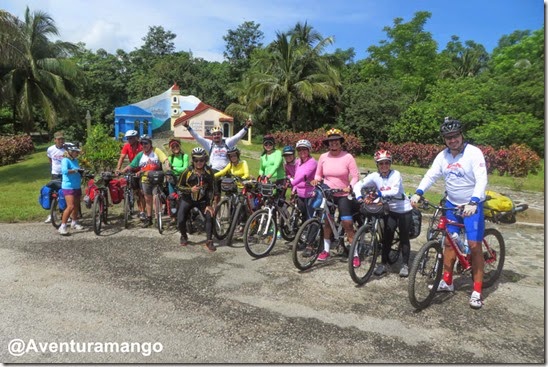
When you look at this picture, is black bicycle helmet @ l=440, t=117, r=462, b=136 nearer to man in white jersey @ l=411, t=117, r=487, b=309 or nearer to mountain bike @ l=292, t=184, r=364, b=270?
man in white jersey @ l=411, t=117, r=487, b=309

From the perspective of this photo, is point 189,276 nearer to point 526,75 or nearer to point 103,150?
point 103,150

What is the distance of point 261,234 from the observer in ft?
20.1

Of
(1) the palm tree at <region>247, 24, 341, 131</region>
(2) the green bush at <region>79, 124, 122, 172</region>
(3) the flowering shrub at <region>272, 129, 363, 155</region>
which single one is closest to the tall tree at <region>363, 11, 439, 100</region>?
(1) the palm tree at <region>247, 24, 341, 131</region>

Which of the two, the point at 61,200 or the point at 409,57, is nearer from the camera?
the point at 61,200

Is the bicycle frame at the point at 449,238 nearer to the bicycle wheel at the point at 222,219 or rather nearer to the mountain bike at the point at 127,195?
the bicycle wheel at the point at 222,219

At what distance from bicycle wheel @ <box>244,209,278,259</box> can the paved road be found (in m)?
0.17

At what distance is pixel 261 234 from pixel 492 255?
10.5 ft

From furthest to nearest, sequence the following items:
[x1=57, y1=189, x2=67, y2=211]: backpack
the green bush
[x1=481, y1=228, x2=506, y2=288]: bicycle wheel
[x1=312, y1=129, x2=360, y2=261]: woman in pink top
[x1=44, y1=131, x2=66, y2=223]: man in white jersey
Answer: the green bush < [x1=44, y1=131, x2=66, y2=223]: man in white jersey < [x1=57, y1=189, x2=67, y2=211]: backpack < [x1=312, y1=129, x2=360, y2=261]: woman in pink top < [x1=481, y1=228, x2=506, y2=288]: bicycle wheel

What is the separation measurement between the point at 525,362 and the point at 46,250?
650cm

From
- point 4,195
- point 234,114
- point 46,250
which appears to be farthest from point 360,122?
point 46,250

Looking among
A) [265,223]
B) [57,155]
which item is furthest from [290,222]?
[57,155]

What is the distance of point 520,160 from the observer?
720 inches

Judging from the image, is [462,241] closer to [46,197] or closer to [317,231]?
[317,231]

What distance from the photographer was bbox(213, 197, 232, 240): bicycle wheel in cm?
665
